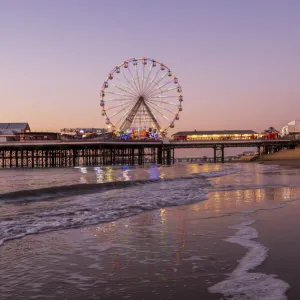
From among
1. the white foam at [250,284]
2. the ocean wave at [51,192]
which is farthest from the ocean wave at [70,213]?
the white foam at [250,284]

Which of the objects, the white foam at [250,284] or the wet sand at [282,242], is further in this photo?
the wet sand at [282,242]

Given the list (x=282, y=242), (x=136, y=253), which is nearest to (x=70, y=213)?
(x=136, y=253)

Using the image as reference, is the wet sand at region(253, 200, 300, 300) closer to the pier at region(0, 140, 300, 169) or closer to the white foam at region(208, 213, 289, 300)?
the white foam at region(208, 213, 289, 300)

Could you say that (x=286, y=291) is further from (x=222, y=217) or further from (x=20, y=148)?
(x=20, y=148)

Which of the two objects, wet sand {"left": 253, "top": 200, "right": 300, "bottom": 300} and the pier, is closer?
wet sand {"left": 253, "top": 200, "right": 300, "bottom": 300}

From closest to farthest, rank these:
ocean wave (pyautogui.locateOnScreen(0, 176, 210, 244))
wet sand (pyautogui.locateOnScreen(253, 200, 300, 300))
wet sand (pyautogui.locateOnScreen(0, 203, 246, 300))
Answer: wet sand (pyautogui.locateOnScreen(0, 203, 246, 300)) < wet sand (pyautogui.locateOnScreen(253, 200, 300, 300)) < ocean wave (pyautogui.locateOnScreen(0, 176, 210, 244))

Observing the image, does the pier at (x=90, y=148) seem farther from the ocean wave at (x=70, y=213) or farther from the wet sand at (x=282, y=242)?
the wet sand at (x=282, y=242)

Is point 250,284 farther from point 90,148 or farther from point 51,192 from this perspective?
point 90,148

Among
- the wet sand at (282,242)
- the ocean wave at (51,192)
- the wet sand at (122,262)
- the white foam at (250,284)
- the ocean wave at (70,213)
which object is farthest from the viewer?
the ocean wave at (51,192)

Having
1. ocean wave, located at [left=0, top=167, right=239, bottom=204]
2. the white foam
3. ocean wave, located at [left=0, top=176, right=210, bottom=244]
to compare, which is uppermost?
the white foam

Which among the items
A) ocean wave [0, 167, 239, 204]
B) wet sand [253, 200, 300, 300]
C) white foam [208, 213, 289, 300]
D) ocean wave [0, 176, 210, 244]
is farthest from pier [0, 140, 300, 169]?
white foam [208, 213, 289, 300]

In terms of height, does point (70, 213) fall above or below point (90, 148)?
below

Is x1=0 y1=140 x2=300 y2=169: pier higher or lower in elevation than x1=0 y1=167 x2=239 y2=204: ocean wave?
higher

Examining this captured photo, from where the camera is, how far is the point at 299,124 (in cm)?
10062
